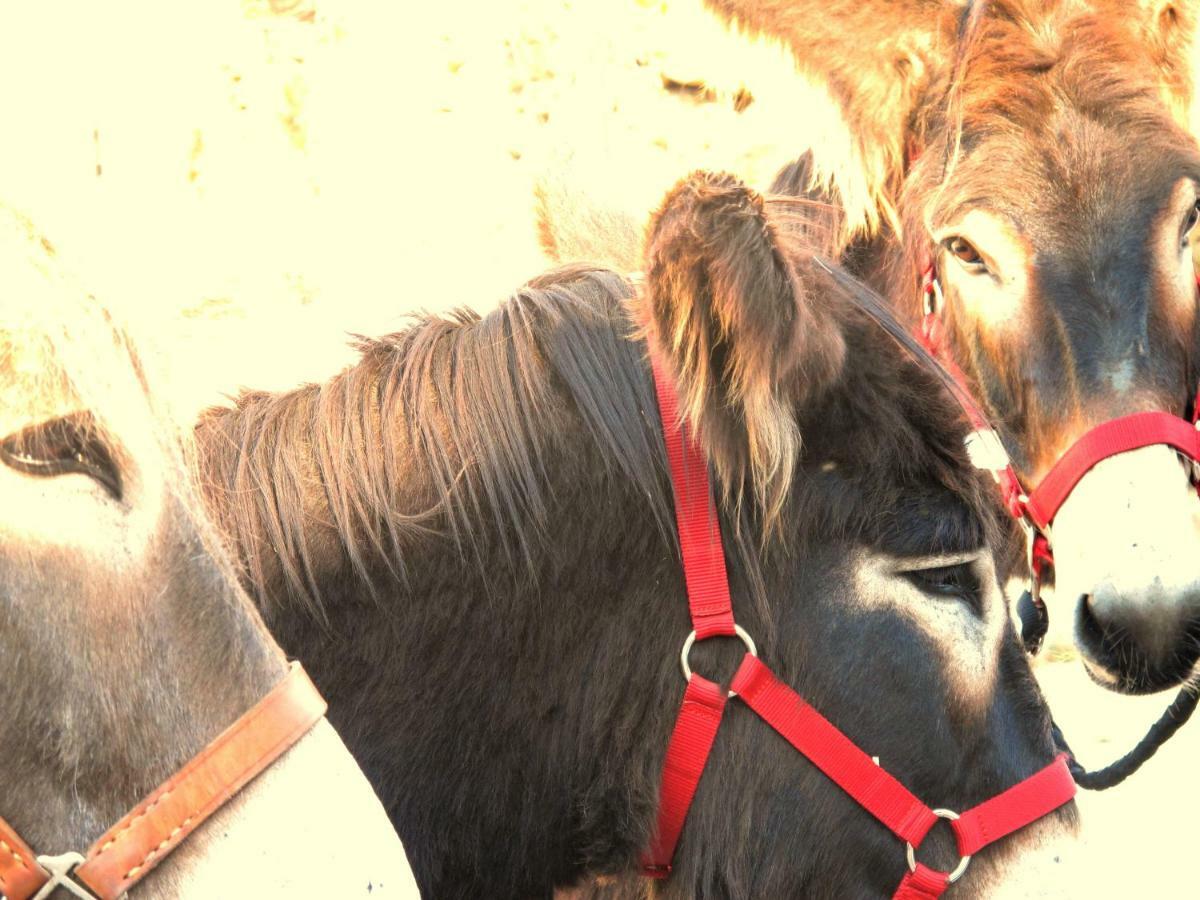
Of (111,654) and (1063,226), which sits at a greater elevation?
(111,654)

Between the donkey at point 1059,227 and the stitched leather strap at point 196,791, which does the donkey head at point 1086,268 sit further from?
the stitched leather strap at point 196,791

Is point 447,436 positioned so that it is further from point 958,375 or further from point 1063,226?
point 1063,226

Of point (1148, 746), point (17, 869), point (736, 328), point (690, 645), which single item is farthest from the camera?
point (1148, 746)

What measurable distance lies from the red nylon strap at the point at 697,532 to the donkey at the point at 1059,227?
1144 millimetres

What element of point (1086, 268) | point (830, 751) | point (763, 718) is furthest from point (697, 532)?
point (1086, 268)

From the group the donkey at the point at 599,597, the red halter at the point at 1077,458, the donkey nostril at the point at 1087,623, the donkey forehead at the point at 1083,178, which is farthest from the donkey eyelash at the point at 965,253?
the donkey at the point at 599,597

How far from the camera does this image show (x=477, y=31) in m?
10.7

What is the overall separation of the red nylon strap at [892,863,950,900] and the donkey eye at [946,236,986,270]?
1.68 m

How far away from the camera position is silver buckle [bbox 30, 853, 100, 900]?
1523mm

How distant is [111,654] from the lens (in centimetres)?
162

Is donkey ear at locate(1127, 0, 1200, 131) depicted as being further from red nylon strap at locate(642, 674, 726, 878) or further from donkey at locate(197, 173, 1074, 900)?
red nylon strap at locate(642, 674, 726, 878)

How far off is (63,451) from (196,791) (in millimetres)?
449

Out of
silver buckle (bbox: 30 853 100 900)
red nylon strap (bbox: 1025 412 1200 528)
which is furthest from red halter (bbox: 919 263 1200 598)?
silver buckle (bbox: 30 853 100 900)

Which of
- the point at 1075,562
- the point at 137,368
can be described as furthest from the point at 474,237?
the point at 137,368
